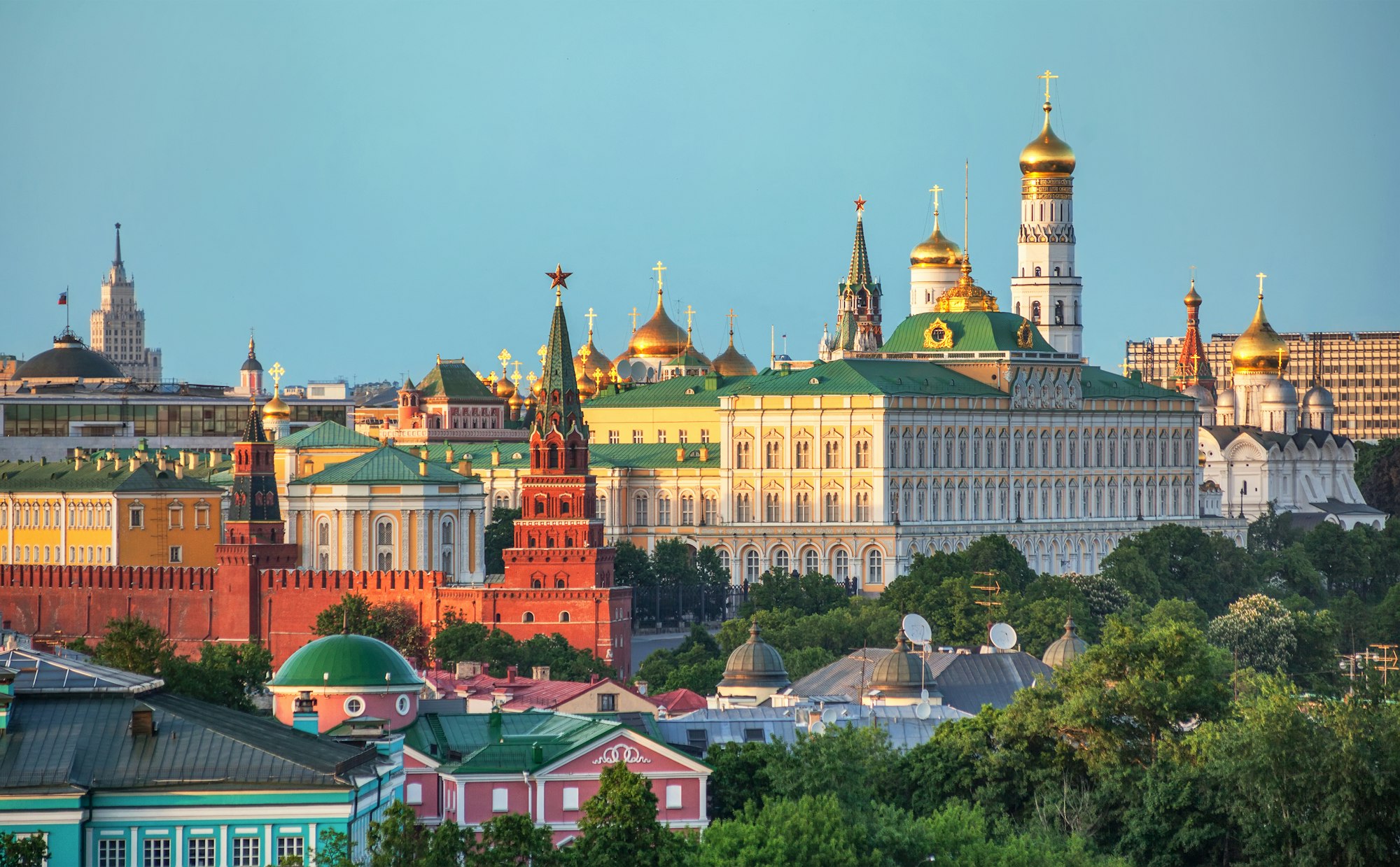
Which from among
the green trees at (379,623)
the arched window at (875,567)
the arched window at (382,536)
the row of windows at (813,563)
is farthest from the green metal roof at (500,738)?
the row of windows at (813,563)

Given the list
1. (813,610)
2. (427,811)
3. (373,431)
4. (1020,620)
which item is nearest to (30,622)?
(813,610)

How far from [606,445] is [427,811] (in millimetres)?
106394

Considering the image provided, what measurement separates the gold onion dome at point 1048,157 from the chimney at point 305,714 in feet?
413

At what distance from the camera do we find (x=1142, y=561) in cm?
15550

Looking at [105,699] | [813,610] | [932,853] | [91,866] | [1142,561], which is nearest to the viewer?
[91,866]

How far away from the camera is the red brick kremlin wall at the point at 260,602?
135 metres

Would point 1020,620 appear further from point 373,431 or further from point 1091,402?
point 373,431

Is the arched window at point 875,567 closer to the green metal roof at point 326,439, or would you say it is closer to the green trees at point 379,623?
the green metal roof at point 326,439

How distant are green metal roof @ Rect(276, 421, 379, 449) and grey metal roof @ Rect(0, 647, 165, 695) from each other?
101 metres

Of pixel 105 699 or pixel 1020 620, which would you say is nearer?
pixel 105 699

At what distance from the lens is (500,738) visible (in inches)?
3063

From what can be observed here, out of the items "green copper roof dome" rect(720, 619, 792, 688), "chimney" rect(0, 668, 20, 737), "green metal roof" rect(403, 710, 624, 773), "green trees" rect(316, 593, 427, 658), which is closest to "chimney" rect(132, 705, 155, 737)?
"chimney" rect(0, 668, 20, 737)

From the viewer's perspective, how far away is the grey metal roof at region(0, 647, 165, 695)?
198 feet

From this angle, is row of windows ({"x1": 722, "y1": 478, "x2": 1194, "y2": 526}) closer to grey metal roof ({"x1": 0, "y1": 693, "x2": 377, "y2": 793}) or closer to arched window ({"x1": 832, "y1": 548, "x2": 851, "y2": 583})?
arched window ({"x1": 832, "y1": 548, "x2": 851, "y2": 583})
